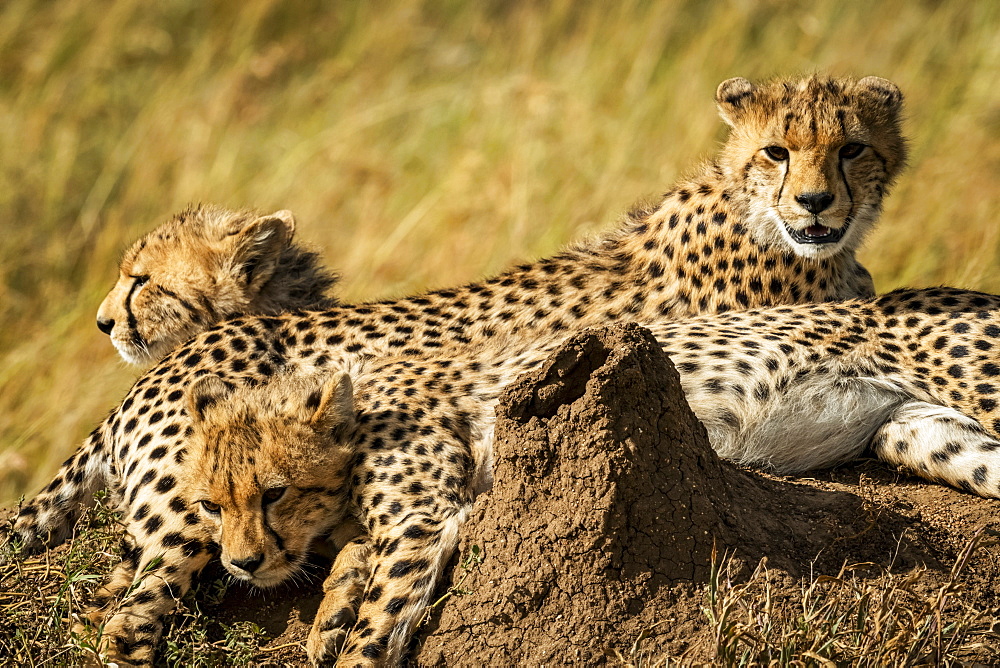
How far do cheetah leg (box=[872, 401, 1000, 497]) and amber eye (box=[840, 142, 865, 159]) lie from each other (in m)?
1.04

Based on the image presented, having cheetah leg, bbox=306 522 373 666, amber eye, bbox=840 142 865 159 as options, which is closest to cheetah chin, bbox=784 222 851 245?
amber eye, bbox=840 142 865 159

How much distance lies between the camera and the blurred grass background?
20.4 feet

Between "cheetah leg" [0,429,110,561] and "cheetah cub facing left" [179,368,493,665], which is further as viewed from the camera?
"cheetah leg" [0,429,110,561]

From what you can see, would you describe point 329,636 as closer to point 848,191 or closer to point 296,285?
point 296,285

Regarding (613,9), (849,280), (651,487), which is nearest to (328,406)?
(651,487)

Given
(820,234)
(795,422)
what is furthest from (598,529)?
(820,234)

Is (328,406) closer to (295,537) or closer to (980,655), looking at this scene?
→ (295,537)

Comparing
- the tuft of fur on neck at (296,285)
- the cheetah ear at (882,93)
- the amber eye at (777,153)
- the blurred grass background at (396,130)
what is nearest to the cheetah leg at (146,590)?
the tuft of fur on neck at (296,285)

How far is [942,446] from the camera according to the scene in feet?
11.6

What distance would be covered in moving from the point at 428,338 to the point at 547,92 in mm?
3532

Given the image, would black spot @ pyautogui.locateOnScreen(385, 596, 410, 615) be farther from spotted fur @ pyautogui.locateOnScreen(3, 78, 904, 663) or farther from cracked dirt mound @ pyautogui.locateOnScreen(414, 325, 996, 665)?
spotted fur @ pyautogui.locateOnScreen(3, 78, 904, 663)

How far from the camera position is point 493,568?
3.01 metres

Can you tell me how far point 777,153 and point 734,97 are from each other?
38 centimetres

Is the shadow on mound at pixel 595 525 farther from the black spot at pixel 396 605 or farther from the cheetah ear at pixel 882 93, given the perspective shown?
the cheetah ear at pixel 882 93
